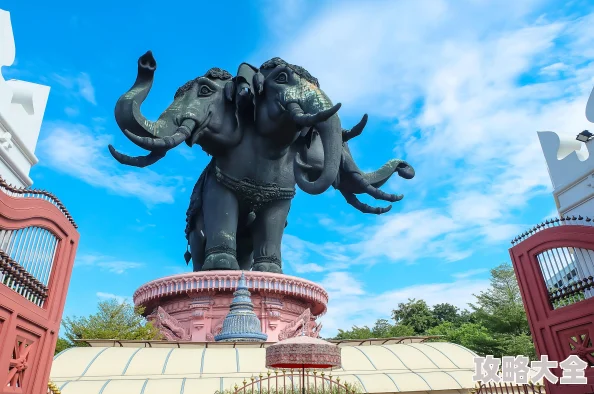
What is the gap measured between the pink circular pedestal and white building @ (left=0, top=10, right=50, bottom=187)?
3.57m

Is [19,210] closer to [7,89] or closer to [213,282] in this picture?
[213,282]

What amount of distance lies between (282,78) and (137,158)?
3.45 m

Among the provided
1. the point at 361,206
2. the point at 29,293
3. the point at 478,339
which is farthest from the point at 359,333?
the point at 29,293

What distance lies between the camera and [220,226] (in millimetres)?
11062

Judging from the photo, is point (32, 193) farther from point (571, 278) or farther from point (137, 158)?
point (571, 278)

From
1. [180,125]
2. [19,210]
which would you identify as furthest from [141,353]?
[180,125]

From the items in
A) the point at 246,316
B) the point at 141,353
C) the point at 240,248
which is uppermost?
the point at 240,248

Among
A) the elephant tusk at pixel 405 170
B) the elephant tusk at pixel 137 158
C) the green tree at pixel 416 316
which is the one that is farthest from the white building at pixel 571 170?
the green tree at pixel 416 316

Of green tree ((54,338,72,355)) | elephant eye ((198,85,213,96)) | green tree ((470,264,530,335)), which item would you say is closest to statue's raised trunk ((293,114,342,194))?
elephant eye ((198,85,213,96))

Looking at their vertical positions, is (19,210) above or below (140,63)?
below

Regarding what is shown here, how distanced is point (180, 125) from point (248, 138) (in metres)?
1.76

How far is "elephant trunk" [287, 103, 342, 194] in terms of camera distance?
373 inches

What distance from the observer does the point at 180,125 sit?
10039 millimetres

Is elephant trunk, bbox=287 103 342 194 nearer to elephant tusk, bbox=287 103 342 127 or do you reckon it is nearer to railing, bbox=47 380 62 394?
elephant tusk, bbox=287 103 342 127
